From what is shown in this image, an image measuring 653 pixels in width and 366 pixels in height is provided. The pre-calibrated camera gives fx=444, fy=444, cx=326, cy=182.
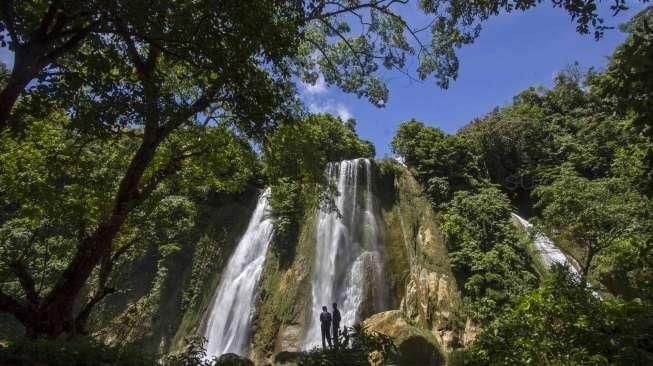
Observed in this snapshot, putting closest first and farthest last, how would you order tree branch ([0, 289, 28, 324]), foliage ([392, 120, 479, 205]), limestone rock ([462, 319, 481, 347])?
tree branch ([0, 289, 28, 324])
limestone rock ([462, 319, 481, 347])
foliage ([392, 120, 479, 205])

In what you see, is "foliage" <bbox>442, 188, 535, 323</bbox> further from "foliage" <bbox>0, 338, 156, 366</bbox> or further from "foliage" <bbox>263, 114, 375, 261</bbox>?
"foliage" <bbox>0, 338, 156, 366</bbox>

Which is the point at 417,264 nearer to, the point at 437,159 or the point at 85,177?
the point at 437,159

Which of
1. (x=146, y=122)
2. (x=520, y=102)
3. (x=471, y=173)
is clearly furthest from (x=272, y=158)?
(x=520, y=102)

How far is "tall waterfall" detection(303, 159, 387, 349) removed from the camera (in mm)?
16750

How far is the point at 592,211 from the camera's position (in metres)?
14.6

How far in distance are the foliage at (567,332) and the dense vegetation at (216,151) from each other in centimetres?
31

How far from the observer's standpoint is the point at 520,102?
3047 cm

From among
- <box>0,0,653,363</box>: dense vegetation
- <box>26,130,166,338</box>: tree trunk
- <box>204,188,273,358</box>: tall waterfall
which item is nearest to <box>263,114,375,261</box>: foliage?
<box>0,0,653,363</box>: dense vegetation

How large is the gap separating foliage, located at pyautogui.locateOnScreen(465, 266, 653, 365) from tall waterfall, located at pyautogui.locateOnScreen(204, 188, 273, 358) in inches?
543

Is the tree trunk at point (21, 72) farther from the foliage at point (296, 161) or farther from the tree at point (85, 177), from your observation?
the tree at point (85, 177)

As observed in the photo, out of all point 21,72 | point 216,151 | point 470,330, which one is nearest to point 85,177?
point 216,151

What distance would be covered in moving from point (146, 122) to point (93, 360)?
11.5 ft

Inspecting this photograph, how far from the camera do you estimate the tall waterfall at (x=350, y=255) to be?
55.0 feet

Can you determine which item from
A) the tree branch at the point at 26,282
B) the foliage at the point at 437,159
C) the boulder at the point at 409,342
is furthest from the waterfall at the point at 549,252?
the tree branch at the point at 26,282
